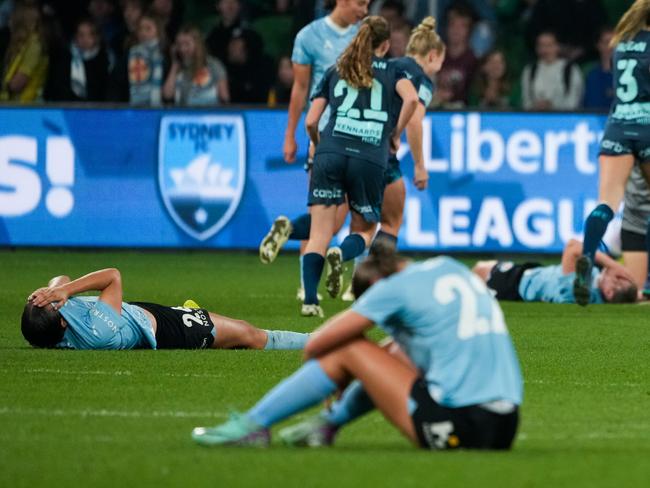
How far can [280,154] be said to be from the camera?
1786 centimetres

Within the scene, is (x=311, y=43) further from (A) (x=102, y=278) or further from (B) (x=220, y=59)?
(B) (x=220, y=59)

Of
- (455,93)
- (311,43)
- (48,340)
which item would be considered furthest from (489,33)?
(48,340)

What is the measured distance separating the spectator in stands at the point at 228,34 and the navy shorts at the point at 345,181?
762cm

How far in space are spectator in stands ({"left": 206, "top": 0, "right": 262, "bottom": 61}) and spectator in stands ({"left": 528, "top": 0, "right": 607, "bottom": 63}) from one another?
3393mm

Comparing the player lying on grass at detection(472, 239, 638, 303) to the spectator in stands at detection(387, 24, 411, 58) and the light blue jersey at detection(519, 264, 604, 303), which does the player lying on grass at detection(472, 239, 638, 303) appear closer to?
the light blue jersey at detection(519, 264, 604, 303)

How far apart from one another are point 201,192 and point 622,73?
5.92 metres

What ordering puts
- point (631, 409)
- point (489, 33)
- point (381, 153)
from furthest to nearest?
point (489, 33) → point (381, 153) → point (631, 409)

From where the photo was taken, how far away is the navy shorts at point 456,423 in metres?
6.37

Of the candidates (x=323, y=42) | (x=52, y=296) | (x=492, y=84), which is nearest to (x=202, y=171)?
(x=492, y=84)

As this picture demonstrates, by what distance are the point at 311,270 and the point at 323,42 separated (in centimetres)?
216

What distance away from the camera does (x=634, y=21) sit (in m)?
13.0

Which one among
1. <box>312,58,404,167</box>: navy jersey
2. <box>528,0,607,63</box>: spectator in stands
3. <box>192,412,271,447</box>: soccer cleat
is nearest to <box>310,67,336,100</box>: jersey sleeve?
<box>312,58,404,167</box>: navy jersey

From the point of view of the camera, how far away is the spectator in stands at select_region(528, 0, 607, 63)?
20.5 m

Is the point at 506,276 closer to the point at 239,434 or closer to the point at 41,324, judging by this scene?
the point at 41,324
